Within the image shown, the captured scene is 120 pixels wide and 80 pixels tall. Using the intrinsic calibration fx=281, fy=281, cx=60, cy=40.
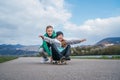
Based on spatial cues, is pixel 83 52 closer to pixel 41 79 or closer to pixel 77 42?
pixel 77 42

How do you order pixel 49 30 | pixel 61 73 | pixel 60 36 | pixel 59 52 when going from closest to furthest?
pixel 61 73, pixel 59 52, pixel 60 36, pixel 49 30

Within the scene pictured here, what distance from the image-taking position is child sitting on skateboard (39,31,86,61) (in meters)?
9.95

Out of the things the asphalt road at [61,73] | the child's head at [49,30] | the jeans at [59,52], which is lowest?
the asphalt road at [61,73]

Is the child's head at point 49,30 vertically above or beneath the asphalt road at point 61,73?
above

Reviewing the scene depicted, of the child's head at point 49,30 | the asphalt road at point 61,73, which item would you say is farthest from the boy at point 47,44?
the asphalt road at point 61,73

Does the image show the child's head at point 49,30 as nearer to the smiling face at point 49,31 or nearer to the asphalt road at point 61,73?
the smiling face at point 49,31

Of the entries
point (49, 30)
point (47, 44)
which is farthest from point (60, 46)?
point (49, 30)

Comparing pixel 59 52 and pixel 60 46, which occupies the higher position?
pixel 60 46

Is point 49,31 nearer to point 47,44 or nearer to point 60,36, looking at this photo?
point 47,44

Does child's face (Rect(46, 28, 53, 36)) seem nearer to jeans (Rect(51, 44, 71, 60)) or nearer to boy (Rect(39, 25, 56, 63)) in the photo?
boy (Rect(39, 25, 56, 63))

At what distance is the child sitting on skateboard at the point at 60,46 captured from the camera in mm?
9945

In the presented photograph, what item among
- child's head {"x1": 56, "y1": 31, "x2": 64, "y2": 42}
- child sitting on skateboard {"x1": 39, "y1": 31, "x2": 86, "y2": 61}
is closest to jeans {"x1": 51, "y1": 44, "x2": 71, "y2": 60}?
child sitting on skateboard {"x1": 39, "y1": 31, "x2": 86, "y2": 61}

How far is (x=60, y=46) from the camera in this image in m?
10.4

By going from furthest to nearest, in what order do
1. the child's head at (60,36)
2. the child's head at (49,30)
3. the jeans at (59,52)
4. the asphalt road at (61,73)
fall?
the child's head at (49,30), the child's head at (60,36), the jeans at (59,52), the asphalt road at (61,73)
